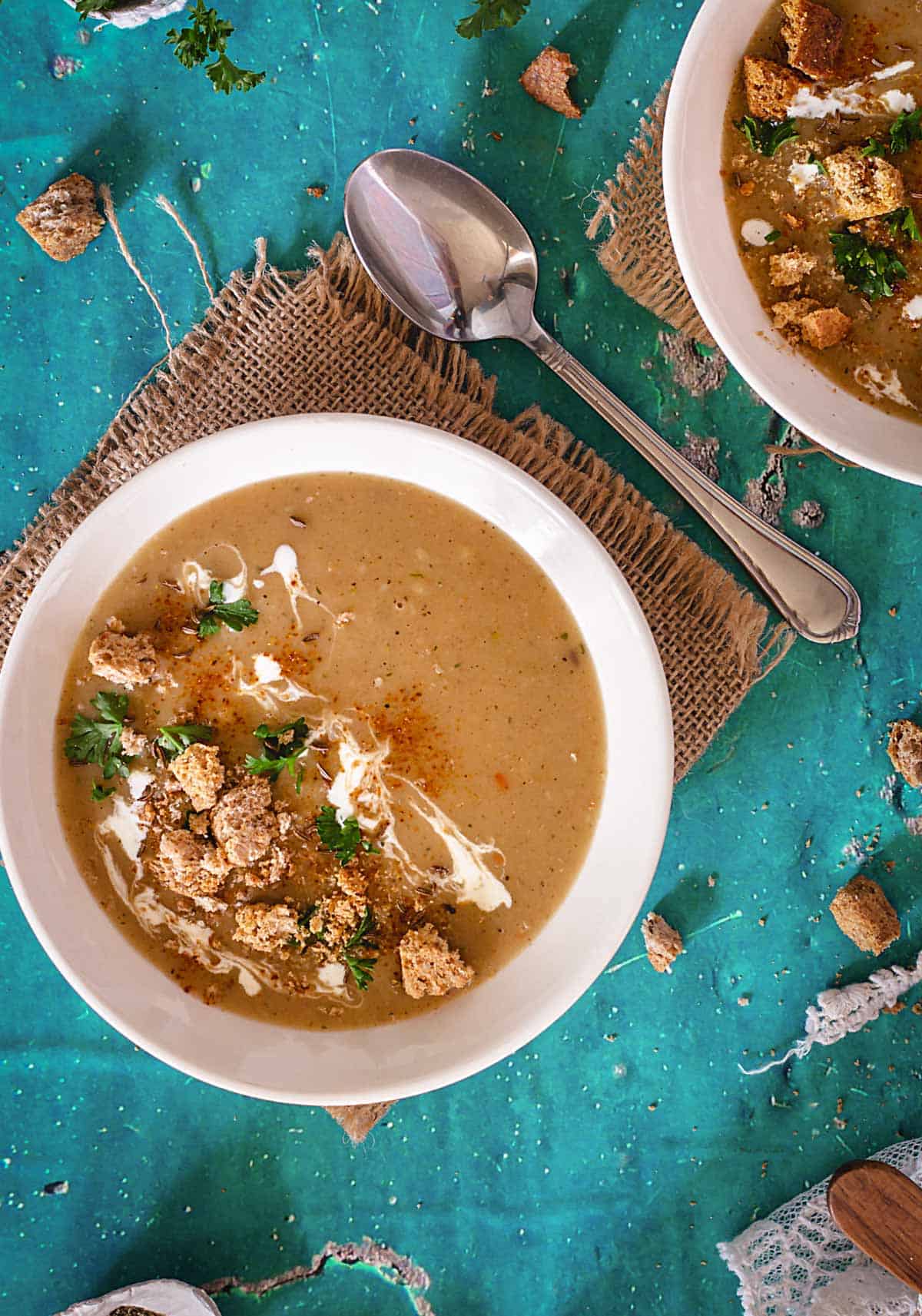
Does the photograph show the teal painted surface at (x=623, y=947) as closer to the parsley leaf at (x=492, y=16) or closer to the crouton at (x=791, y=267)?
the parsley leaf at (x=492, y=16)

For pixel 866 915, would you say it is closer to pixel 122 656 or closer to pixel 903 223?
pixel 903 223

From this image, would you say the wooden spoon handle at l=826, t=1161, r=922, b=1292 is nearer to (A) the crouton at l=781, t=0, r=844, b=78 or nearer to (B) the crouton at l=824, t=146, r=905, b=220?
(B) the crouton at l=824, t=146, r=905, b=220

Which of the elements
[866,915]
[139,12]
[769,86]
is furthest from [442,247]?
[866,915]

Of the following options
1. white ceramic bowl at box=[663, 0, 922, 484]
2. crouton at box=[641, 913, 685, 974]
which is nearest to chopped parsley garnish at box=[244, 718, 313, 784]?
crouton at box=[641, 913, 685, 974]

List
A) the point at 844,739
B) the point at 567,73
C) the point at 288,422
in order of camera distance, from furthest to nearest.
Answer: the point at 844,739 < the point at 567,73 < the point at 288,422

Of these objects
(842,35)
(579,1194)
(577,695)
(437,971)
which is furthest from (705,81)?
(579,1194)

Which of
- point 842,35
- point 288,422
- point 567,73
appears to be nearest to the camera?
point 288,422

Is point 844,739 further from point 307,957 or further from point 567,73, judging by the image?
point 567,73
